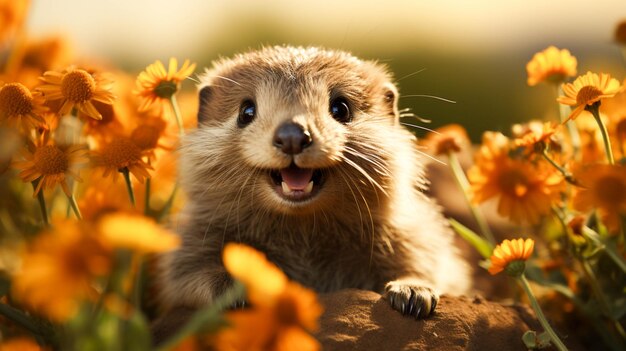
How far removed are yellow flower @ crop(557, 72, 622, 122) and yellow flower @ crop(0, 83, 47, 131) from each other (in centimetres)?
220

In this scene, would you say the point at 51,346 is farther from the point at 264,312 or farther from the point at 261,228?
the point at 264,312

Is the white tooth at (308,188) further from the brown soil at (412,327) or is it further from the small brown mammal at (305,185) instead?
the brown soil at (412,327)

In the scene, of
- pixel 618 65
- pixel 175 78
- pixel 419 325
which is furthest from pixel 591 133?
pixel 618 65

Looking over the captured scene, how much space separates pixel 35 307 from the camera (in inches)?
102

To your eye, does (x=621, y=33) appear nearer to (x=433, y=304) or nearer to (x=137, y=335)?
(x=433, y=304)

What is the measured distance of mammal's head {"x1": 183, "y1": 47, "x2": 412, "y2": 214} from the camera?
3.07 m

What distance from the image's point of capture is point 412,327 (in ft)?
9.02

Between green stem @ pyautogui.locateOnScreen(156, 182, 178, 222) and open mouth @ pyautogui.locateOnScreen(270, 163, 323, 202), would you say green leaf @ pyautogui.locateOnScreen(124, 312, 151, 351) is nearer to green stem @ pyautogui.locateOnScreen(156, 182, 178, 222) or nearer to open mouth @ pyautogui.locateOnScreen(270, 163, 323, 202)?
open mouth @ pyautogui.locateOnScreen(270, 163, 323, 202)

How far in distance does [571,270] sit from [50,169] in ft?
8.47

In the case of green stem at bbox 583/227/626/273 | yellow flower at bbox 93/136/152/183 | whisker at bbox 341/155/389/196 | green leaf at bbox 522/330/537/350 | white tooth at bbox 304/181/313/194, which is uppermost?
whisker at bbox 341/155/389/196

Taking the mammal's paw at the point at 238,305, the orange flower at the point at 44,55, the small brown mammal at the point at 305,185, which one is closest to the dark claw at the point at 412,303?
the small brown mammal at the point at 305,185

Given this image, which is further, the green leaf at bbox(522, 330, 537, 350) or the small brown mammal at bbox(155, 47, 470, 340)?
the small brown mammal at bbox(155, 47, 470, 340)

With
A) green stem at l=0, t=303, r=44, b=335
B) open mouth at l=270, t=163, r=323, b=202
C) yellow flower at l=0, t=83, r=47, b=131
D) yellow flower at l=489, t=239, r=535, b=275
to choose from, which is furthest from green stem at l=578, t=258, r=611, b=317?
yellow flower at l=0, t=83, r=47, b=131

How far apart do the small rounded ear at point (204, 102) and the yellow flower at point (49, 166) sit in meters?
1.09
